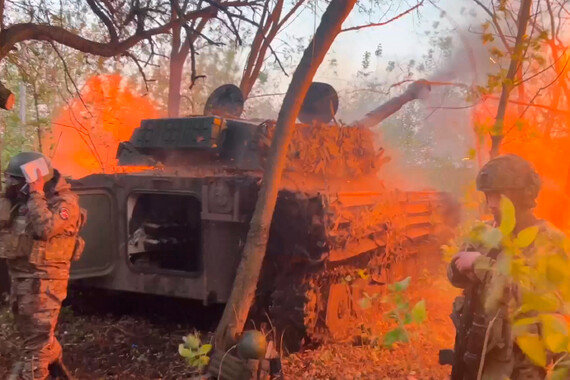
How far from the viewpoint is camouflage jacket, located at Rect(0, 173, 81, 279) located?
14.0 ft

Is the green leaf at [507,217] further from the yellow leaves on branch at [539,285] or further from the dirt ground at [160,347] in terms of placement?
the dirt ground at [160,347]

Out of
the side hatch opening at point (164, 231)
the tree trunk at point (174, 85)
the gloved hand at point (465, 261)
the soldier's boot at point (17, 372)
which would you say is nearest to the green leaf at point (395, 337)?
the gloved hand at point (465, 261)

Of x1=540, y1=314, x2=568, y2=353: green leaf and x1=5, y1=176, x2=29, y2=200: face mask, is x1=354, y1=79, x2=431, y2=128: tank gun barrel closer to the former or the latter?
x1=5, y1=176, x2=29, y2=200: face mask

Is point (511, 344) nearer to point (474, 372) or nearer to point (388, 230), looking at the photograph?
point (474, 372)

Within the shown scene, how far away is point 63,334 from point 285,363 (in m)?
2.54

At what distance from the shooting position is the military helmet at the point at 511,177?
2.82 meters

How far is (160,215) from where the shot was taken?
6.84 metres

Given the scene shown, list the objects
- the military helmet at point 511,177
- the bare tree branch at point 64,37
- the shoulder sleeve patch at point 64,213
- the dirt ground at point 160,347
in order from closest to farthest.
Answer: the military helmet at point 511,177 → the shoulder sleeve patch at point 64,213 → the dirt ground at point 160,347 → the bare tree branch at point 64,37

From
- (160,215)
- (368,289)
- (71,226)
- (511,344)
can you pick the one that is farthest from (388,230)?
(511,344)

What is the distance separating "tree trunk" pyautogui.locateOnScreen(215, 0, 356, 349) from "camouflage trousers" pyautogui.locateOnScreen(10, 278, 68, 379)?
1297 millimetres

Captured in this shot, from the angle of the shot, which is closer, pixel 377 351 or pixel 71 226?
pixel 71 226

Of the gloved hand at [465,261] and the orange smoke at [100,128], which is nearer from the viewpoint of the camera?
the gloved hand at [465,261]

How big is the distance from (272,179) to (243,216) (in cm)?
65

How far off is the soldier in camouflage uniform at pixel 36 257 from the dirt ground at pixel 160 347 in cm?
54
